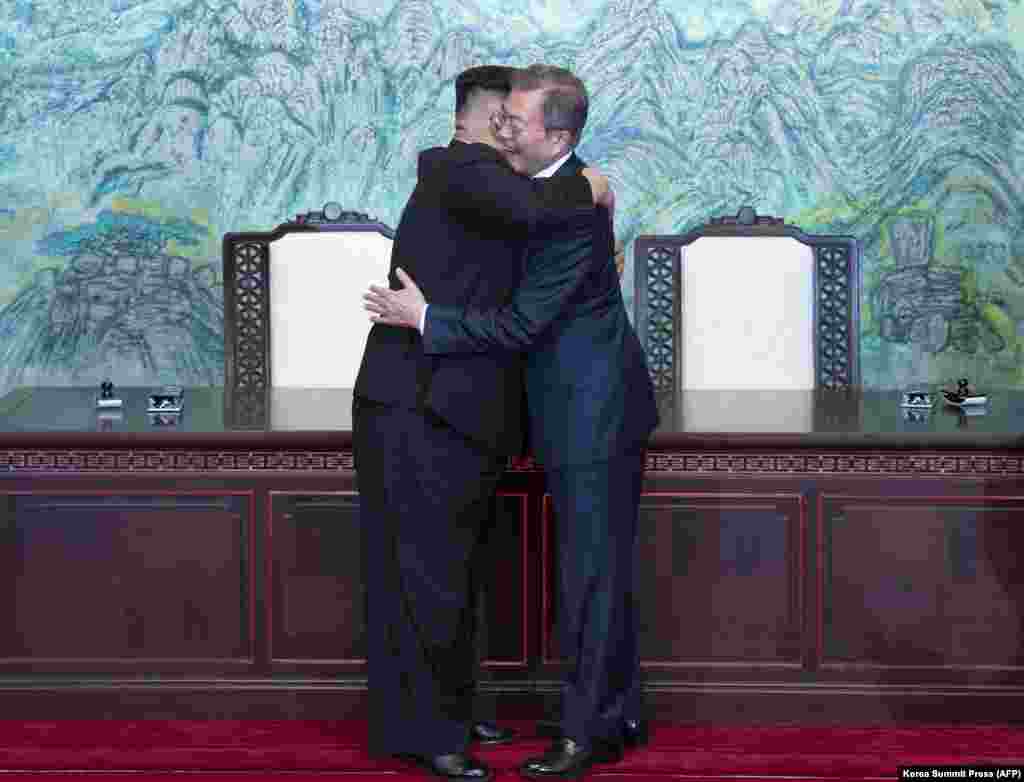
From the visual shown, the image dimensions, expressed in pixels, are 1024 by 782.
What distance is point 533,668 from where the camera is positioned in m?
5.03

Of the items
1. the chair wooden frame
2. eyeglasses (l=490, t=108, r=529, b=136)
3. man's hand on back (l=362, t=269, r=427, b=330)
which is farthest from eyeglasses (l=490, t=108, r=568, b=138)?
the chair wooden frame

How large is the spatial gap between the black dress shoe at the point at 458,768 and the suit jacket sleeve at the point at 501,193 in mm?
1265

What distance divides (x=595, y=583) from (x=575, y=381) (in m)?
0.47

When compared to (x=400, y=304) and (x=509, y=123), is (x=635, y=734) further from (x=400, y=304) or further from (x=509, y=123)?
(x=509, y=123)

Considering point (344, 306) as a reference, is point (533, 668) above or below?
below

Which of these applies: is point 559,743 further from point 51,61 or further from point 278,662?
point 51,61

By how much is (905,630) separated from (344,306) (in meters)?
1.87

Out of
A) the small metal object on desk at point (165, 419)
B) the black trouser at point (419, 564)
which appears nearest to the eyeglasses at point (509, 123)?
the black trouser at point (419, 564)

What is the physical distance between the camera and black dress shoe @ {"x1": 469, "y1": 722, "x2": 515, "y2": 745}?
4917mm

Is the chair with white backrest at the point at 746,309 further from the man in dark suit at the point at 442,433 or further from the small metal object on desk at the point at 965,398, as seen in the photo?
the man in dark suit at the point at 442,433

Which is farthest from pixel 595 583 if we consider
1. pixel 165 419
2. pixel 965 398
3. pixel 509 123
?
pixel 965 398

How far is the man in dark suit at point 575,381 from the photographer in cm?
444

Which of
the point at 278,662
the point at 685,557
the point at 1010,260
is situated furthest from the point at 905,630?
the point at 1010,260

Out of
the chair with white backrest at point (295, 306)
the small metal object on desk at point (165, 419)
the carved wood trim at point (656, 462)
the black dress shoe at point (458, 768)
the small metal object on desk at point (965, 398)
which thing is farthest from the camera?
the chair with white backrest at point (295, 306)
